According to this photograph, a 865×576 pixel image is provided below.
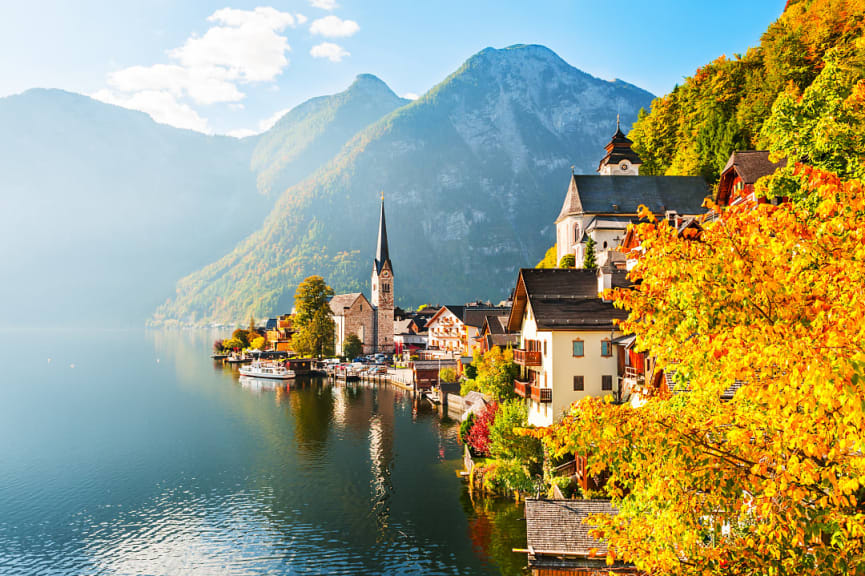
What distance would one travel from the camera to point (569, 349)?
3475 cm

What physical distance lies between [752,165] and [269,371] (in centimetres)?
9461

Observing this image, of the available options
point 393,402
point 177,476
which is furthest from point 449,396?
point 177,476

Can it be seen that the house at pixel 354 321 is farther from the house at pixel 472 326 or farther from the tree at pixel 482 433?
the tree at pixel 482 433

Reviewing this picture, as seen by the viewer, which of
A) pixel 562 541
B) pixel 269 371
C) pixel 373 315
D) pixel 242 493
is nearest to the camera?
pixel 562 541

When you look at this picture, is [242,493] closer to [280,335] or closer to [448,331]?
[448,331]

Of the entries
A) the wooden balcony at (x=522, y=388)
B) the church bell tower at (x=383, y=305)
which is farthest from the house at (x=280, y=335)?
the wooden balcony at (x=522, y=388)

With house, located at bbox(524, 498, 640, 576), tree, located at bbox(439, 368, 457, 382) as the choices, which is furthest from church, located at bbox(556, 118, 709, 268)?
house, located at bbox(524, 498, 640, 576)

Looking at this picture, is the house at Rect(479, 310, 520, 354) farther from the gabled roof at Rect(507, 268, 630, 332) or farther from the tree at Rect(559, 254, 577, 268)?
the gabled roof at Rect(507, 268, 630, 332)

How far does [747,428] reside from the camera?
7.92m

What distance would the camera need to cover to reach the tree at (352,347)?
431ft

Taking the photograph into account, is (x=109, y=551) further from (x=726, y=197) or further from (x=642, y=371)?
(x=726, y=197)

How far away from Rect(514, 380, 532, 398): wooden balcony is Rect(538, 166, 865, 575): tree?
2997cm

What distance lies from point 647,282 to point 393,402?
2885 inches

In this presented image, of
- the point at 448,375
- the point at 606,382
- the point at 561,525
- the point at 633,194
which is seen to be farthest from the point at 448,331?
the point at 561,525
